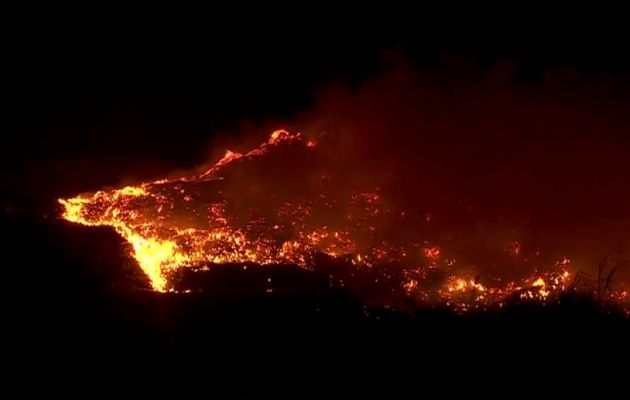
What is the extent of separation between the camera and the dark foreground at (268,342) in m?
6.30

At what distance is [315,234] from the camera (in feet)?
30.4

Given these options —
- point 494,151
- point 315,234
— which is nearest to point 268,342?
point 315,234

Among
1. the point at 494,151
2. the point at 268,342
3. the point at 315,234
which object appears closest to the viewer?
the point at 268,342

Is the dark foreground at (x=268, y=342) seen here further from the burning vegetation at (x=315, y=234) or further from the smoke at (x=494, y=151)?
the smoke at (x=494, y=151)

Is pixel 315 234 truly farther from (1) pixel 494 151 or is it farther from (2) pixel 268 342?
(1) pixel 494 151

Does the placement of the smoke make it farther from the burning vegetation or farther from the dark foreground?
the dark foreground

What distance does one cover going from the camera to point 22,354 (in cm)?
648

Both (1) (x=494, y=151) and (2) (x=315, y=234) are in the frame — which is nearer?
A: (2) (x=315, y=234)

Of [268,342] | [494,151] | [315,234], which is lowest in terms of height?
[268,342]

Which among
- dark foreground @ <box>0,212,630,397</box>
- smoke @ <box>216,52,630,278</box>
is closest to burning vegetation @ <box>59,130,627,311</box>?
smoke @ <box>216,52,630,278</box>

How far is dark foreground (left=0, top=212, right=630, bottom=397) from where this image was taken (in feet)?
20.7

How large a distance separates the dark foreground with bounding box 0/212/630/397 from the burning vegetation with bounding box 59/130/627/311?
51cm

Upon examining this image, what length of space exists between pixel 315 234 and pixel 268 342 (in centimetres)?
261

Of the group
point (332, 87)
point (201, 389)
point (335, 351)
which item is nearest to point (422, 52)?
point (332, 87)
